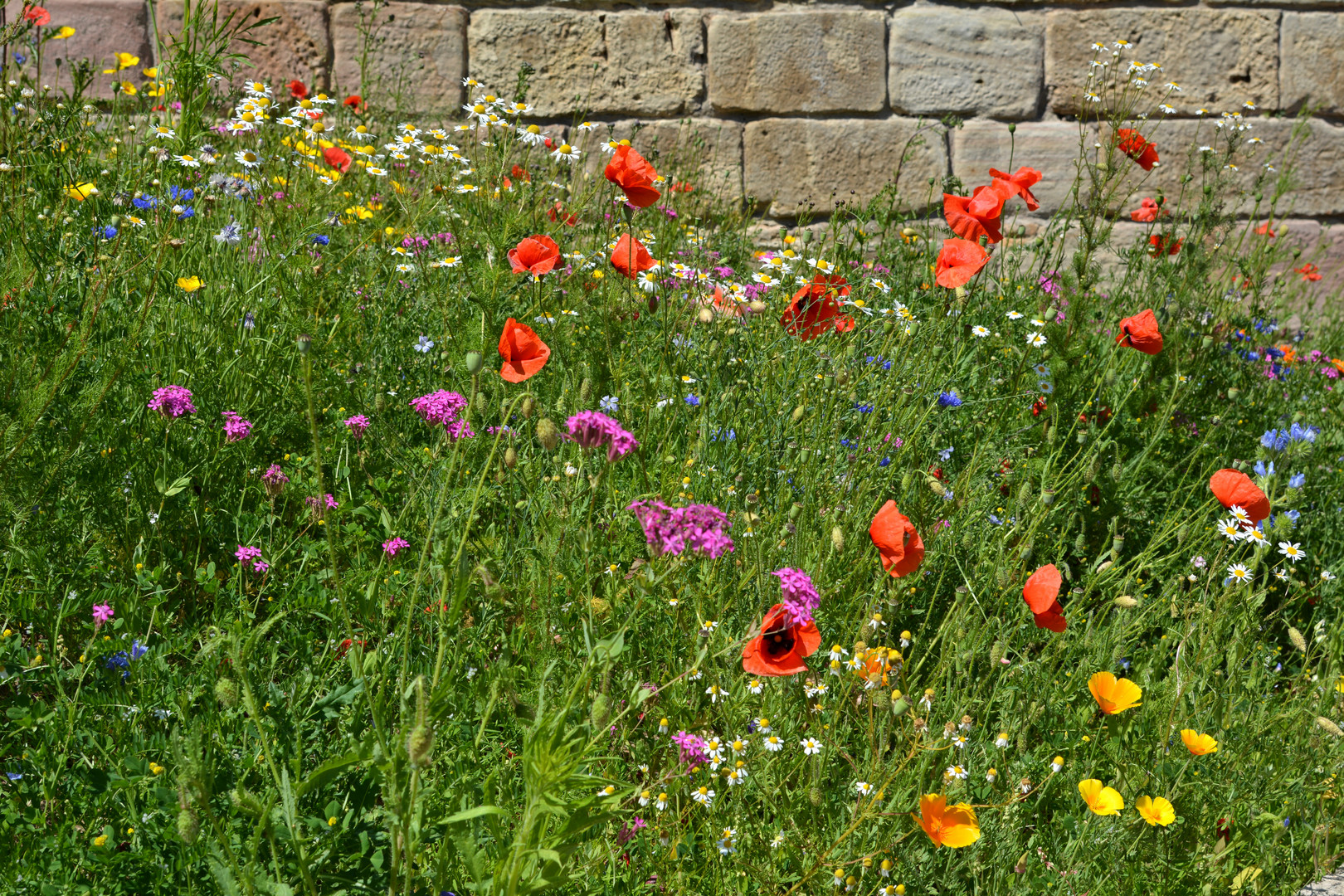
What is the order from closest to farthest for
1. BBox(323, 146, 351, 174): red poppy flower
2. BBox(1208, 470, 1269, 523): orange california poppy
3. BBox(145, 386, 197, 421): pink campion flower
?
BBox(1208, 470, 1269, 523): orange california poppy → BBox(145, 386, 197, 421): pink campion flower → BBox(323, 146, 351, 174): red poppy flower

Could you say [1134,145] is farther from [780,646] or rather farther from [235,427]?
[235,427]

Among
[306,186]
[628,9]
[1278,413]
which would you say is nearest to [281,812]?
[306,186]

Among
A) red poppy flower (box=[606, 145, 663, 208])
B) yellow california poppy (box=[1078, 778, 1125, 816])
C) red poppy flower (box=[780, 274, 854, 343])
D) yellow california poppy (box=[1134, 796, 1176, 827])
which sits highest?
red poppy flower (box=[606, 145, 663, 208])

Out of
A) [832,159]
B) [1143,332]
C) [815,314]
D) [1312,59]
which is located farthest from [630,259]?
[1312,59]

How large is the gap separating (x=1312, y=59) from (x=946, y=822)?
5710mm

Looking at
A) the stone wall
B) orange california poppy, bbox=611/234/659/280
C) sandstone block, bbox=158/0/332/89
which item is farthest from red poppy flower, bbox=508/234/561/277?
sandstone block, bbox=158/0/332/89

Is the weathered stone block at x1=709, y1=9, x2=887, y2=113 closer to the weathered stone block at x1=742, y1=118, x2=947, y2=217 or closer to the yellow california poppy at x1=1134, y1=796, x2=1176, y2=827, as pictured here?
the weathered stone block at x1=742, y1=118, x2=947, y2=217

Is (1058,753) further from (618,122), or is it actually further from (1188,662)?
(618,122)

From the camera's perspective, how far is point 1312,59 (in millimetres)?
5352

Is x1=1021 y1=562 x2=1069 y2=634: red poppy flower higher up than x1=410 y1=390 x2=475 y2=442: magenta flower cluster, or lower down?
lower down

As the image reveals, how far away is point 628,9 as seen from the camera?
5.20 metres

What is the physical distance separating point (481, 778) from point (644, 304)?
6.38ft

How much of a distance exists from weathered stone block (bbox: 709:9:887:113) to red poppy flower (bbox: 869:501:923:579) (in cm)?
413

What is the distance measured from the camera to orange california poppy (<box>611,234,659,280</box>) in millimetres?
2506
